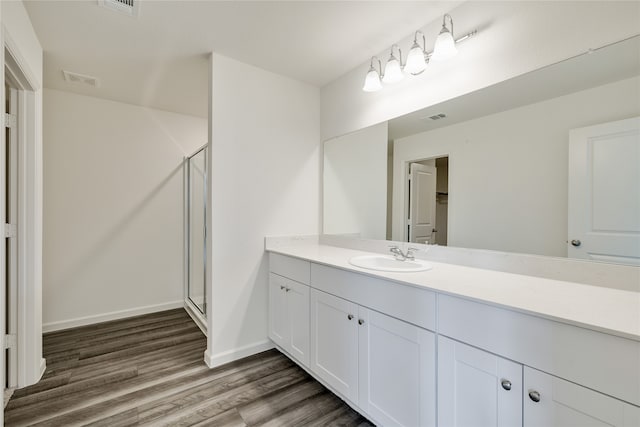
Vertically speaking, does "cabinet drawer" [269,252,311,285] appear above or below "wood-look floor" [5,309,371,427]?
above

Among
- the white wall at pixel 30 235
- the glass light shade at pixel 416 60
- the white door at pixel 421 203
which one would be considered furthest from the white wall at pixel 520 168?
the white wall at pixel 30 235

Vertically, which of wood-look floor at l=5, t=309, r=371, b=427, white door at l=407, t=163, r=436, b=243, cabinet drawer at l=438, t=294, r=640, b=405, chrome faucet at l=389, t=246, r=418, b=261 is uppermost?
white door at l=407, t=163, r=436, b=243

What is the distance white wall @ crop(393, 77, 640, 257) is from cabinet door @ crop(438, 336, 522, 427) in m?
0.66

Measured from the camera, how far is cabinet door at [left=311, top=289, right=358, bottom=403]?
1.54 meters

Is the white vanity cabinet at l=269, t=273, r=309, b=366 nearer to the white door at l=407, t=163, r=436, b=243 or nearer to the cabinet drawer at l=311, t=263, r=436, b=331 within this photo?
the cabinet drawer at l=311, t=263, r=436, b=331

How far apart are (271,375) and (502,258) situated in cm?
167

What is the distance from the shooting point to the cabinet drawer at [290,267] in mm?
1903

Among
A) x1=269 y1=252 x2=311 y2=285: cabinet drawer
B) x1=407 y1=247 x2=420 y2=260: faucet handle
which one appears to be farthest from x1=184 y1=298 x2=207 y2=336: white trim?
x1=407 y1=247 x2=420 y2=260: faucet handle

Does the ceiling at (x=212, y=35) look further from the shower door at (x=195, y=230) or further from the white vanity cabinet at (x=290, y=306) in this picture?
the white vanity cabinet at (x=290, y=306)

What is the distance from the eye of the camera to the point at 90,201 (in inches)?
113

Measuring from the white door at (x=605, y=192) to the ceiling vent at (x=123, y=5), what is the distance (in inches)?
92.8

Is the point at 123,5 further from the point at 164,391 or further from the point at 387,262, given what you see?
the point at 164,391

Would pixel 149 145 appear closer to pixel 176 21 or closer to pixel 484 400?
pixel 176 21

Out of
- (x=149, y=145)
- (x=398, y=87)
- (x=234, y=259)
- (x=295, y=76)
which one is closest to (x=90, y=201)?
(x=149, y=145)
